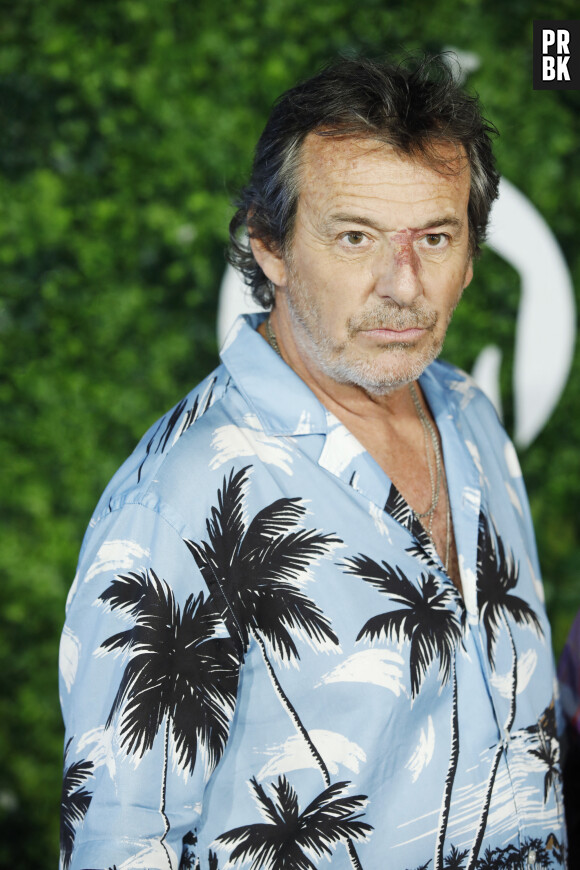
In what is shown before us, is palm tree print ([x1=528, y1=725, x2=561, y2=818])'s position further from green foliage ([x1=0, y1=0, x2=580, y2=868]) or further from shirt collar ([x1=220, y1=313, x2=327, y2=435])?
green foliage ([x1=0, y1=0, x2=580, y2=868])

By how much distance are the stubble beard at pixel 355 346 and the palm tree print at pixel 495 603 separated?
0.33 metres

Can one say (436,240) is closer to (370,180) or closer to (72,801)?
(370,180)

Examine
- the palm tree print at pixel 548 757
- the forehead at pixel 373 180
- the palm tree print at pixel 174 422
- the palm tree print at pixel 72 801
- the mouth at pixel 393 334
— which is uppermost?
the forehead at pixel 373 180

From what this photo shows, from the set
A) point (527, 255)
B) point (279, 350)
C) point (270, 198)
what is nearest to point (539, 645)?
point (279, 350)

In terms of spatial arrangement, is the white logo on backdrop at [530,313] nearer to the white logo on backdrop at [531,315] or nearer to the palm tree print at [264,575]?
the white logo on backdrop at [531,315]

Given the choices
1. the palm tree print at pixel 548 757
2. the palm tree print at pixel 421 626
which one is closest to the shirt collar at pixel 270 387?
the palm tree print at pixel 421 626

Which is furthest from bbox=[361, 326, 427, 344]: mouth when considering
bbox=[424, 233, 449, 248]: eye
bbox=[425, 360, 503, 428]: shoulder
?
bbox=[425, 360, 503, 428]: shoulder

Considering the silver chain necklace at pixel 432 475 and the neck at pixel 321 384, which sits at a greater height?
the neck at pixel 321 384

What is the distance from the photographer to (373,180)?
1238 millimetres

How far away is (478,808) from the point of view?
4.30 feet

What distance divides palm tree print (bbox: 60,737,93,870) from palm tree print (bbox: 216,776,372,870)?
0.21 meters

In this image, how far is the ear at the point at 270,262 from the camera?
55.2 inches

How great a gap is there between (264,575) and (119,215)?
1.52 metres

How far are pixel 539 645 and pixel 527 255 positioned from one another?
4.68ft
